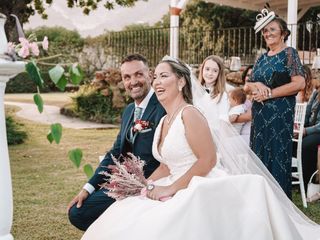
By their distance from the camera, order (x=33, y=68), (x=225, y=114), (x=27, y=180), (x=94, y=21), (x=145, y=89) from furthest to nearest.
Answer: (x=94, y=21)
(x=27, y=180)
(x=225, y=114)
(x=145, y=89)
(x=33, y=68)

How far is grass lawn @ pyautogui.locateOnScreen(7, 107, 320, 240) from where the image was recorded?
5.11m

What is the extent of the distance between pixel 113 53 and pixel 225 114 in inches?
493

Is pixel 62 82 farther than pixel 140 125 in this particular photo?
No

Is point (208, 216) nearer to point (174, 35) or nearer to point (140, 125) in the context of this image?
point (140, 125)

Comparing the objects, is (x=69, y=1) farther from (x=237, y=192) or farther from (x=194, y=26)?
(x=194, y=26)

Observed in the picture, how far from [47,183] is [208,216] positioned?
4.67 m

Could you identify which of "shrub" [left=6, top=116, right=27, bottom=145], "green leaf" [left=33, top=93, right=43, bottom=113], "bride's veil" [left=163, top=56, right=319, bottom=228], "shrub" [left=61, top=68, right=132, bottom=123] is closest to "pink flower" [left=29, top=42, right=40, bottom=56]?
"green leaf" [left=33, top=93, right=43, bottom=113]

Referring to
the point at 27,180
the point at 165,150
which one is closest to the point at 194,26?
the point at 27,180

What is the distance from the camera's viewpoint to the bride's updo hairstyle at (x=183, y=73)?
3410 millimetres

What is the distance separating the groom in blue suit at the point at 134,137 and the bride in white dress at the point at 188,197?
0.32 metres

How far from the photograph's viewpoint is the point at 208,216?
2951 mm

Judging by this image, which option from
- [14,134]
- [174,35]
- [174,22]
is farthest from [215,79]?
[174,22]

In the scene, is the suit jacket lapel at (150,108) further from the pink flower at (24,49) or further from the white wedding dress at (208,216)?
the pink flower at (24,49)

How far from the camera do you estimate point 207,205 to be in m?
2.98
